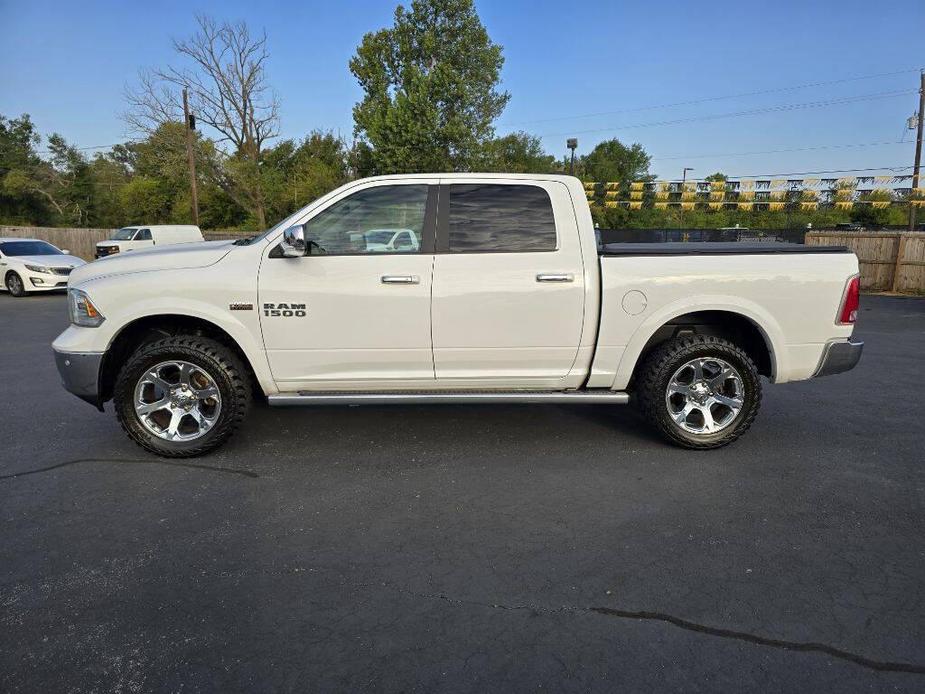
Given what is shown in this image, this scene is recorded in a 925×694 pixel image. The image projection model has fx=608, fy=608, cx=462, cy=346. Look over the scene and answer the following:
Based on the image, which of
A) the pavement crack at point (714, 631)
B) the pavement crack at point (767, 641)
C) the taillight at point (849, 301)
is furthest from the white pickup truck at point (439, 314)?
the pavement crack at point (767, 641)

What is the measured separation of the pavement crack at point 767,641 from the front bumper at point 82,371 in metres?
3.58

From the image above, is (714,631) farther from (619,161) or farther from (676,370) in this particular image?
(619,161)

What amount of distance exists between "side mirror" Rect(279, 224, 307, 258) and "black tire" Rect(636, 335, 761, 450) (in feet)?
8.49

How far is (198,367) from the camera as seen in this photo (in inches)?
165

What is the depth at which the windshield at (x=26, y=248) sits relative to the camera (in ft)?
53.5

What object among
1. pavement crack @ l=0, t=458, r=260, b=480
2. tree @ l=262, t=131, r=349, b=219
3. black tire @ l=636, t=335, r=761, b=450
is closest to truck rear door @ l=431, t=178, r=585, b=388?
black tire @ l=636, t=335, r=761, b=450

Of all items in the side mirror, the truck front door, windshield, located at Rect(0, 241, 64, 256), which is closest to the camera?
the side mirror

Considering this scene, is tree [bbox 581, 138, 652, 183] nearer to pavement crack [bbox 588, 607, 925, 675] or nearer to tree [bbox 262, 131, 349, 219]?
tree [bbox 262, 131, 349, 219]

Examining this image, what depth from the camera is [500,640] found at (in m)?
2.42

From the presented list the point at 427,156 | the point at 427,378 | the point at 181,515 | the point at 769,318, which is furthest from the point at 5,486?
the point at 427,156

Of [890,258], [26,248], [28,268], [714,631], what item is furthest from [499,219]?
[26,248]

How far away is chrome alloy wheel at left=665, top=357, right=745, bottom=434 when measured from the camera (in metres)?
4.41

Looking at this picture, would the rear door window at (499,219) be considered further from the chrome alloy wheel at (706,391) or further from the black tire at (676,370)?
the chrome alloy wheel at (706,391)

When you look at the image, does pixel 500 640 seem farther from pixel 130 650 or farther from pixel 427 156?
pixel 427 156
